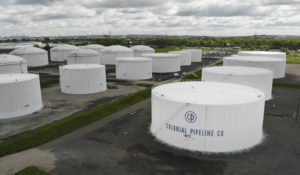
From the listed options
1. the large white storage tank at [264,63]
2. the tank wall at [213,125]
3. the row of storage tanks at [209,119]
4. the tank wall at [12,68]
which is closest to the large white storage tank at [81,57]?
the tank wall at [12,68]

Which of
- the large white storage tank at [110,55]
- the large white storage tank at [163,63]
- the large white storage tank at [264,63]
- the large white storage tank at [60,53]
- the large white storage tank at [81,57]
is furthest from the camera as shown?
the large white storage tank at [60,53]

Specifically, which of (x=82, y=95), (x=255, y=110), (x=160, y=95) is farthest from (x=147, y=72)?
(x=255, y=110)

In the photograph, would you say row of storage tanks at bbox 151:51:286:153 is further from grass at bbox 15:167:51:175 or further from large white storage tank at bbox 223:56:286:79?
large white storage tank at bbox 223:56:286:79

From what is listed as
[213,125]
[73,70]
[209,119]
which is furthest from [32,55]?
[213,125]

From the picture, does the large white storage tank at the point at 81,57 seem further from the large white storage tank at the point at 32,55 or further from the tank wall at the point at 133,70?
the tank wall at the point at 133,70

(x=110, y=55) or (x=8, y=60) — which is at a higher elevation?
(x=8, y=60)

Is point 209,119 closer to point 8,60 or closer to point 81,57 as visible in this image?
point 8,60

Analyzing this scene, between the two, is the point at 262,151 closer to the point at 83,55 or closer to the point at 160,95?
the point at 160,95
